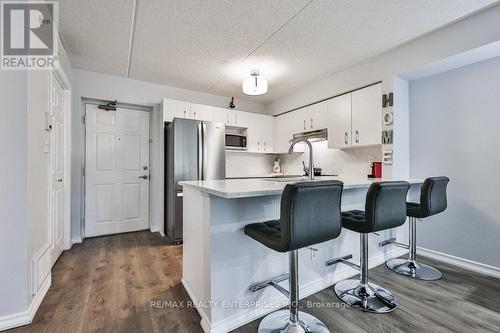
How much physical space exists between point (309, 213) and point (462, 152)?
237cm

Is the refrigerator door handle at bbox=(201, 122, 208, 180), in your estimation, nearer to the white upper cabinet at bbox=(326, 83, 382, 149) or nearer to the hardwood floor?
the hardwood floor

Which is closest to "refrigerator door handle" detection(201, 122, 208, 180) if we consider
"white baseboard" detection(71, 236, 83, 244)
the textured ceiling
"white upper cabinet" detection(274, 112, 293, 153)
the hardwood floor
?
the textured ceiling

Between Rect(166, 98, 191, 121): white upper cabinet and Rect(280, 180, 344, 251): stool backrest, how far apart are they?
2.85 metres

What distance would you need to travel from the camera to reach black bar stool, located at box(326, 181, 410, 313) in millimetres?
1635

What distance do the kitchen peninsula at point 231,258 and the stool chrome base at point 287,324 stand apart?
0.30ft

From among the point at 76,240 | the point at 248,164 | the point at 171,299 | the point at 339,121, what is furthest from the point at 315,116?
the point at 76,240

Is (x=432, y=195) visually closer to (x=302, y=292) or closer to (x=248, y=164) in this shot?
(x=302, y=292)

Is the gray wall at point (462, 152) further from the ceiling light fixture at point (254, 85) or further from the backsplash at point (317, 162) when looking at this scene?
the ceiling light fixture at point (254, 85)

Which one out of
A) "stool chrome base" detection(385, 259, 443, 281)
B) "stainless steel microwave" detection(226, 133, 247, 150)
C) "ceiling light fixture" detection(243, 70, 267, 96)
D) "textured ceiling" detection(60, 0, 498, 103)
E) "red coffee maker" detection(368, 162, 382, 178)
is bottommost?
"stool chrome base" detection(385, 259, 443, 281)

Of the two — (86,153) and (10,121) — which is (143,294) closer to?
(10,121)

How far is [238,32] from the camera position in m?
2.33

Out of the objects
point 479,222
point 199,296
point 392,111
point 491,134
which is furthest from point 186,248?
point 491,134

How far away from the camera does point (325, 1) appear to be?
190 centimetres

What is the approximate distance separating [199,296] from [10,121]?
176 centimetres
